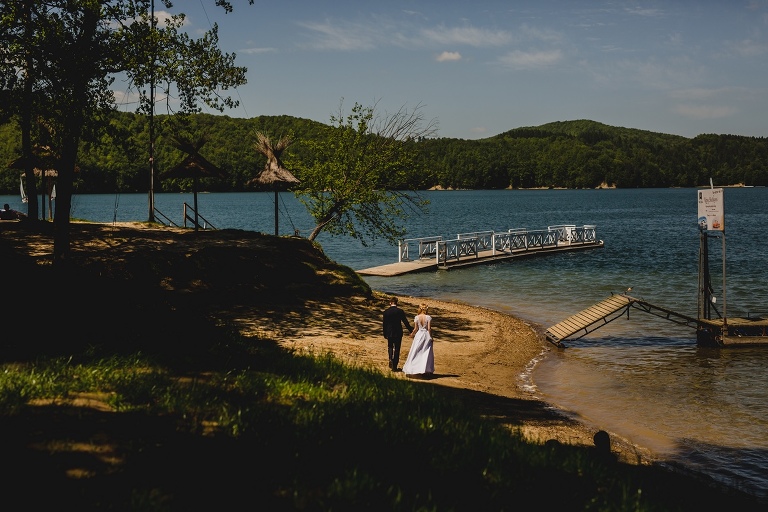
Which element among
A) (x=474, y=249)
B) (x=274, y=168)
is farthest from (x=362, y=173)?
(x=474, y=249)

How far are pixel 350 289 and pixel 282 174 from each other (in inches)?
314

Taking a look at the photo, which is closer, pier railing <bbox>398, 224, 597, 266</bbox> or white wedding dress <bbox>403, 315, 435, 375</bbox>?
white wedding dress <bbox>403, 315, 435, 375</bbox>

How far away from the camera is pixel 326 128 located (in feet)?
90.6

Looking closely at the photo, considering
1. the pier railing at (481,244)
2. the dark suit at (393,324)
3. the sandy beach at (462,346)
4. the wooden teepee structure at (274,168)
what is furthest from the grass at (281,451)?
the pier railing at (481,244)

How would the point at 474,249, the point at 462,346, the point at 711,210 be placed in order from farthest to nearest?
the point at 474,249
the point at 711,210
the point at 462,346

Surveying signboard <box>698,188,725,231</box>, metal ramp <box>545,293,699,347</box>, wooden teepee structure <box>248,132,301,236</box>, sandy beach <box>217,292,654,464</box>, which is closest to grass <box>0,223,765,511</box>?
sandy beach <box>217,292,654,464</box>

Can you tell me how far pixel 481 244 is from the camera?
45094 millimetres

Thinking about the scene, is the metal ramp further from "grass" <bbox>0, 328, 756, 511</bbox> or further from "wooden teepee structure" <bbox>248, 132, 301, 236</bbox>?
"wooden teepee structure" <bbox>248, 132, 301, 236</bbox>

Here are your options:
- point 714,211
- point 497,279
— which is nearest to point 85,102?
point 714,211

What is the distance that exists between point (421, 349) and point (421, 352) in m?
0.08

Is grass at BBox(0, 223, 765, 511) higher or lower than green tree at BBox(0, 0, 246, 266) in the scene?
lower

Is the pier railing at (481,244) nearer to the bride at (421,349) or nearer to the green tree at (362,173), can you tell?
the green tree at (362,173)

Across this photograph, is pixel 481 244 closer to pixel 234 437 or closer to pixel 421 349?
pixel 421 349

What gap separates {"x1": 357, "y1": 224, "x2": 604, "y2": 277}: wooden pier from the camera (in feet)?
127
